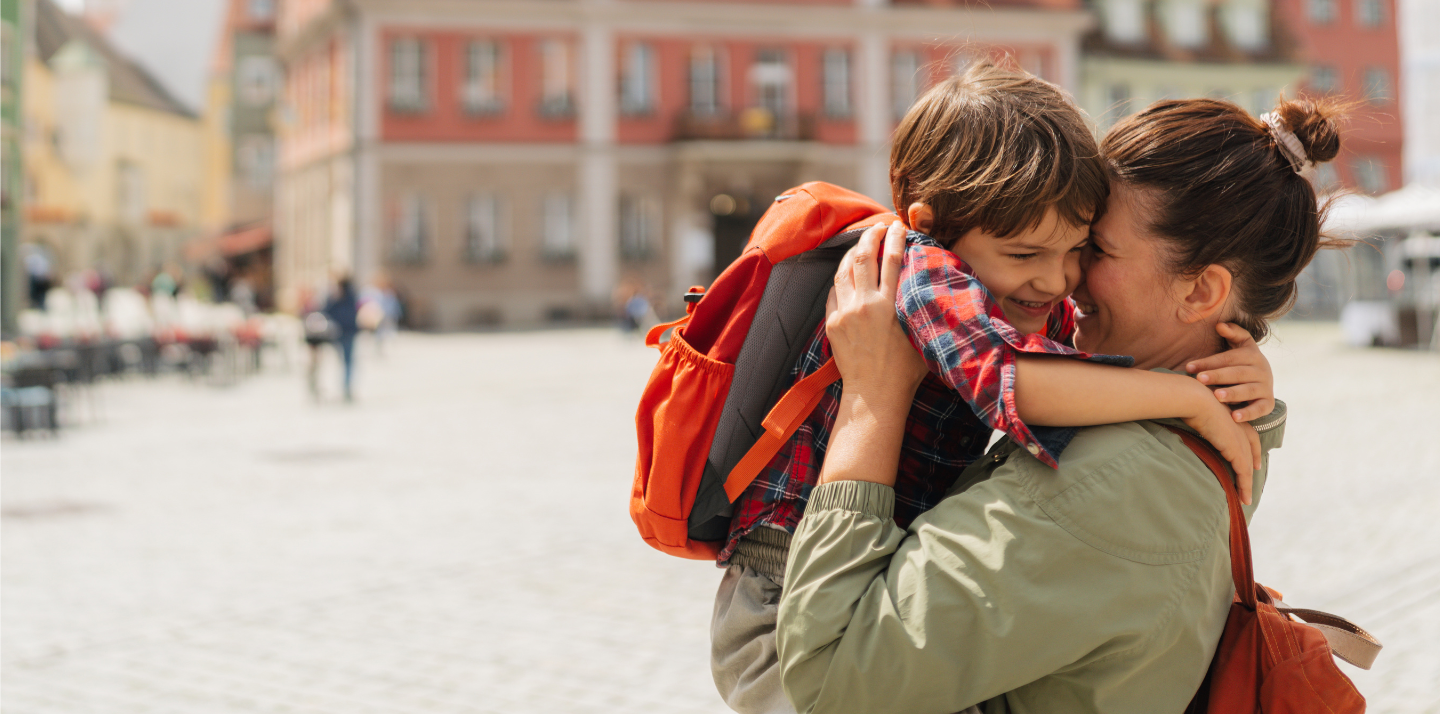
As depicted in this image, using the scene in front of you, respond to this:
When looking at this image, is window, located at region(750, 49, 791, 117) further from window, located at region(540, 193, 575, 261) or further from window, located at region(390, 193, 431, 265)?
window, located at region(390, 193, 431, 265)

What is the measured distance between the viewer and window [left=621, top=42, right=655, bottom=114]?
3894 centimetres

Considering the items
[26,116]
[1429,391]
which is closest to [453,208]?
Answer: [26,116]

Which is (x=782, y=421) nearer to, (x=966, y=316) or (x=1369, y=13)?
(x=966, y=316)

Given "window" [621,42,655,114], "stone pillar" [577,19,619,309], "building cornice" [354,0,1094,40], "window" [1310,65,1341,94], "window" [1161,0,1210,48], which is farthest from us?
"window" [1310,65,1341,94]

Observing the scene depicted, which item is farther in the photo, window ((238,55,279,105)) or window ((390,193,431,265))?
window ((238,55,279,105))

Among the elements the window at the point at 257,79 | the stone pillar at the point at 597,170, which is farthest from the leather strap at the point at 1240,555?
the window at the point at 257,79

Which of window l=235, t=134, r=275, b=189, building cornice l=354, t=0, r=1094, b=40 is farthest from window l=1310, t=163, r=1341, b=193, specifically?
window l=235, t=134, r=275, b=189

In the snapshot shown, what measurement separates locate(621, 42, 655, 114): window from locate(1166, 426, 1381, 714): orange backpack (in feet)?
125

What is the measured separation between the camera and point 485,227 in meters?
38.5

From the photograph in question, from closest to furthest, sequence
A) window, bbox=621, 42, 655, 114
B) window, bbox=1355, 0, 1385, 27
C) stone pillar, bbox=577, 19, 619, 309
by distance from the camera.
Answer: stone pillar, bbox=577, 19, 619, 309 < window, bbox=621, 42, 655, 114 < window, bbox=1355, 0, 1385, 27

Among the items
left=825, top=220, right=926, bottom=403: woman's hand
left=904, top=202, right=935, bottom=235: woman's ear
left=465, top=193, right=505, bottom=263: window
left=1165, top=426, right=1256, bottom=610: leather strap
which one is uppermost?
left=465, top=193, right=505, bottom=263: window

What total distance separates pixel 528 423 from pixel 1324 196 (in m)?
12.7

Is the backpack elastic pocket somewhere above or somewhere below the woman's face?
below

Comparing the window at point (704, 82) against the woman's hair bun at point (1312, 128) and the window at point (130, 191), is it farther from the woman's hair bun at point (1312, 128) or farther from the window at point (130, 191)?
the woman's hair bun at point (1312, 128)
